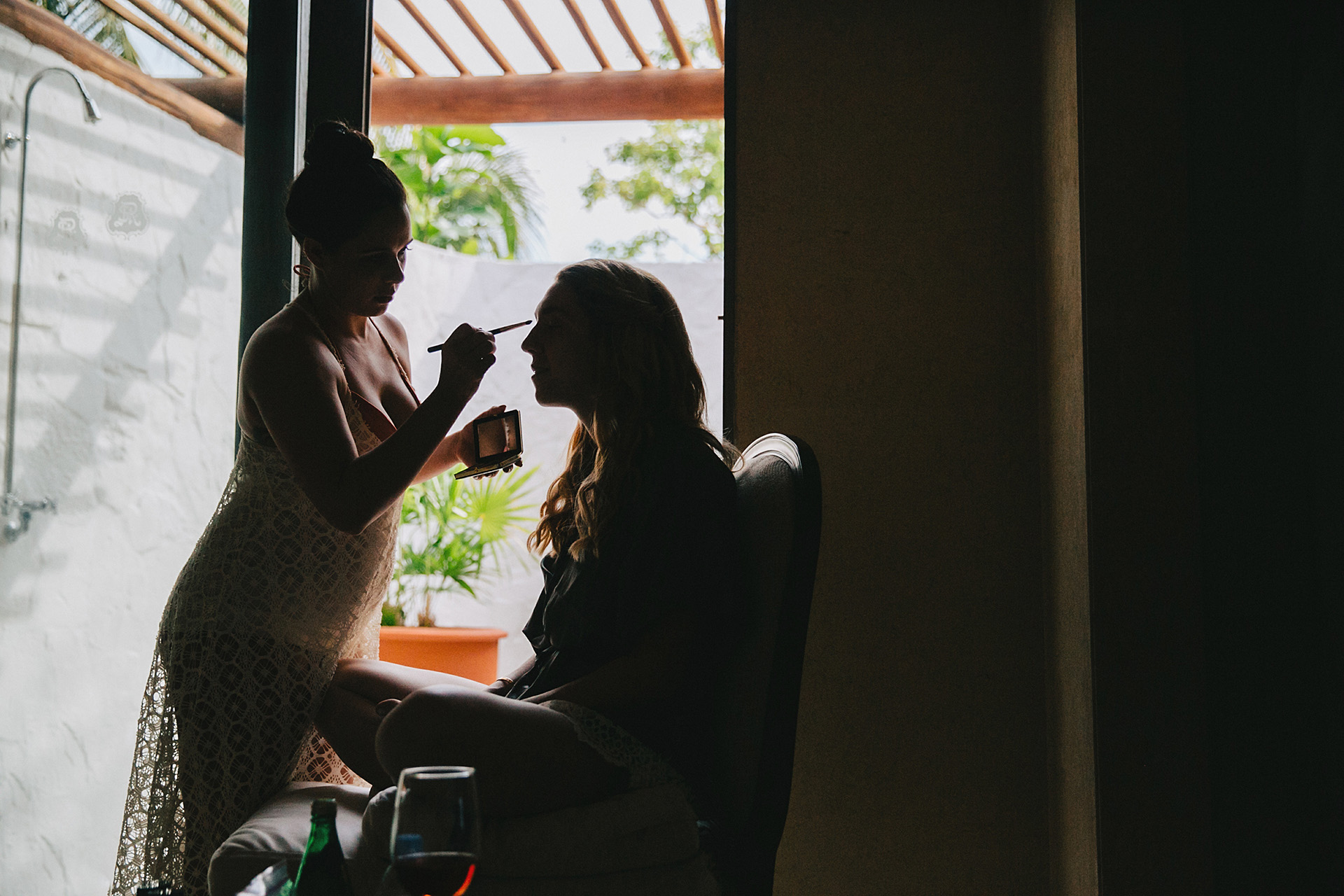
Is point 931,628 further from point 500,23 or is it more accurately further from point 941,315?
point 500,23

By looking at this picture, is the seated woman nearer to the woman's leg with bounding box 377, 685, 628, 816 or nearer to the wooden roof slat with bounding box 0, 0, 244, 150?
the woman's leg with bounding box 377, 685, 628, 816

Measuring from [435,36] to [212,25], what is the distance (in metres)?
0.53

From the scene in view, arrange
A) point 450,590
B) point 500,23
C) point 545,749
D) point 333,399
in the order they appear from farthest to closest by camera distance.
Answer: point 450,590, point 500,23, point 333,399, point 545,749

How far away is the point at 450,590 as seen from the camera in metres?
3.75

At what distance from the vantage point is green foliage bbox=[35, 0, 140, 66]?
6.89 ft

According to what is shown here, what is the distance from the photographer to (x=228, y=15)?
2293 mm

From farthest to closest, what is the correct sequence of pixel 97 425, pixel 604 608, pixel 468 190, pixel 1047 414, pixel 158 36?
pixel 468 190, pixel 158 36, pixel 97 425, pixel 1047 414, pixel 604 608

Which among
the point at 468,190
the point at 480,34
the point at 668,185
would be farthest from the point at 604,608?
the point at 468,190

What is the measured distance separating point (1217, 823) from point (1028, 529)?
60 centimetres

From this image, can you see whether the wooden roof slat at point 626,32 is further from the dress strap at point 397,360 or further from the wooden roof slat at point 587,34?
the dress strap at point 397,360

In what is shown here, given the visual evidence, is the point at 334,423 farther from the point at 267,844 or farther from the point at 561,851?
the point at 561,851

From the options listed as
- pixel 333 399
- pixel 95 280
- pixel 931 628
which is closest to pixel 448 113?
pixel 95 280

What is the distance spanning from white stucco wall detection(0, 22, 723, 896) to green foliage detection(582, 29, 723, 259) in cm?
39

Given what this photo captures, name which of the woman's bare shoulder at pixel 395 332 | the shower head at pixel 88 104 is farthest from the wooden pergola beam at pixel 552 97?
the woman's bare shoulder at pixel 395 332
